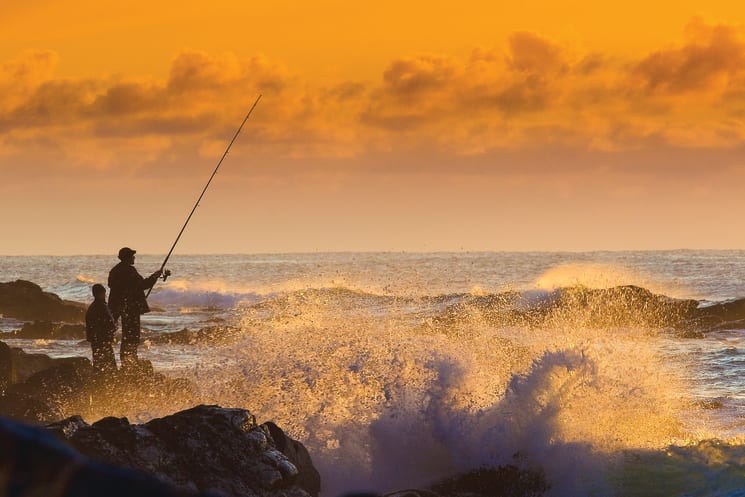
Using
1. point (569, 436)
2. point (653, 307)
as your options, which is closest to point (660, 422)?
point (569, 436)

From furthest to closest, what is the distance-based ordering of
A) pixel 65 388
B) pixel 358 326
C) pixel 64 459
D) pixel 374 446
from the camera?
pixel 358 326, pixel 65 388, pixel 374 446, pixel 64 459

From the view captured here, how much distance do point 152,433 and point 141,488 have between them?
7.21 metres

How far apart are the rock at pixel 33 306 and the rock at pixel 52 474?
37137mm

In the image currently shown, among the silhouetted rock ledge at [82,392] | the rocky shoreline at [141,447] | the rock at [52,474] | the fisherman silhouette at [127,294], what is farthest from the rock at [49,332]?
the rock at [52,474]

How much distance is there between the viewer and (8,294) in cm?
4062

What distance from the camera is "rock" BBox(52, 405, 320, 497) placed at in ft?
27.2

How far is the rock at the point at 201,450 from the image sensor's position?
8.30 metres

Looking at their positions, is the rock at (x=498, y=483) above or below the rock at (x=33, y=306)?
below

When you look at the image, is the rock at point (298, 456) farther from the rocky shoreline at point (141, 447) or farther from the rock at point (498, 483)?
the rock at point (498, 483)

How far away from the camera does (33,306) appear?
3978 cm

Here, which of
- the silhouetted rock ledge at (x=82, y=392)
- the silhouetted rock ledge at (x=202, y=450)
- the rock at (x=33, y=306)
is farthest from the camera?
the rock at (x=33, y=306)

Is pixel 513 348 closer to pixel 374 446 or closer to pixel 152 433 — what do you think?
pixel 374 446

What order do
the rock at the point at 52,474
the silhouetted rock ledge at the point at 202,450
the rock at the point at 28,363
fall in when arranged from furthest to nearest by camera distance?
1. the rock at the point at 28,363
2. the silhouetted rock ledge at the point at 202,450
3. the rock at the point at 52,474

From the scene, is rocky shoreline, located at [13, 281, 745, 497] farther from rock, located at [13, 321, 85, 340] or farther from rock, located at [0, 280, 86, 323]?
rock, located at [0, 280, 86, 323]
